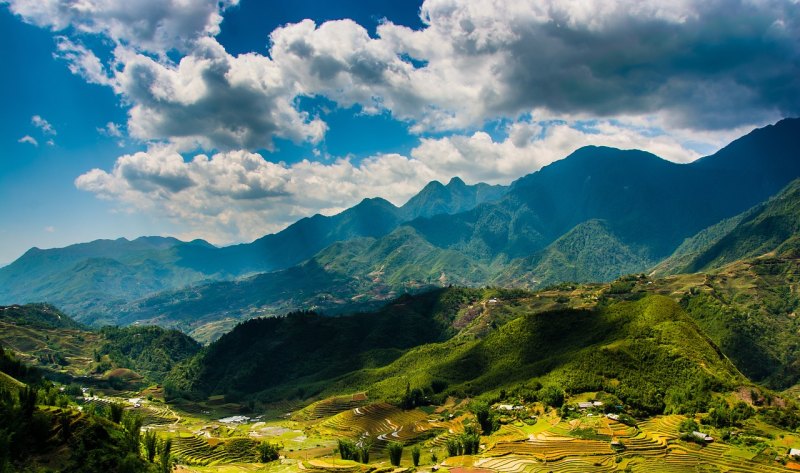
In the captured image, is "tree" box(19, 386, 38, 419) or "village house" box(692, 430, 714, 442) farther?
"village house" box(692, 430, 714, 442)

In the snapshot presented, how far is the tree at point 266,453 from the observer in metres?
105

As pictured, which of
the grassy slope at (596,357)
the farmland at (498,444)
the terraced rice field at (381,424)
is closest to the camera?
the farmland at (498,444)

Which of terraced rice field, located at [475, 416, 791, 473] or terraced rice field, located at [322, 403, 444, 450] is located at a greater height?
terraced rice field, located at [475, 416, 791, 473]

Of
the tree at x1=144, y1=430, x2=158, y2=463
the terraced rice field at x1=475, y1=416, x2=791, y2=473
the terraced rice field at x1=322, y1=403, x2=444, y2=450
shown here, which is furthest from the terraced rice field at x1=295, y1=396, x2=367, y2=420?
the tree at x1=144, y1=430, x2=158, y2=463

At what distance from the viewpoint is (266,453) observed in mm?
105688

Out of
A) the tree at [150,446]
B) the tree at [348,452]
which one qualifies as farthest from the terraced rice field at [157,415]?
the tree at [150,446]

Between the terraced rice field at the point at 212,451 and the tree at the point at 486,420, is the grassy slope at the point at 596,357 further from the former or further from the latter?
the terraced rice field at the point at 212,451

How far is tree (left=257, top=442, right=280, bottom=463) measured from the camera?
105000 millimetres

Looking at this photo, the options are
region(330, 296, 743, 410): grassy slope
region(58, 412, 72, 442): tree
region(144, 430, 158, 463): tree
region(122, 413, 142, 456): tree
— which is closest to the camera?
region(58, 412, 72, 442): tree

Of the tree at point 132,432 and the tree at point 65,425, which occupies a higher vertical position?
the tree at point 65,425

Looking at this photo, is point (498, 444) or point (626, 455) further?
point (498, 444)

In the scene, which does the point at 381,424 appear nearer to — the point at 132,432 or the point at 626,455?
the point at 626,455

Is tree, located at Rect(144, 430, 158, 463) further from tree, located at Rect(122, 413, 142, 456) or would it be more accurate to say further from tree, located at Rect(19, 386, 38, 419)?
tree, located at Rect(19, 386, 38, 419)

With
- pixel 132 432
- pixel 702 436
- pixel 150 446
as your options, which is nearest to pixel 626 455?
pixel 702 436
